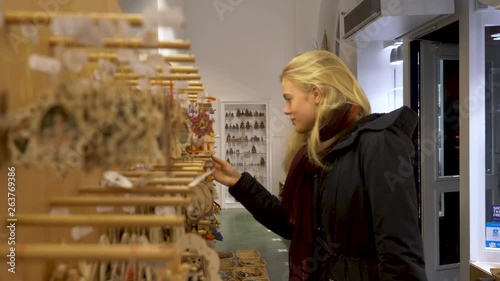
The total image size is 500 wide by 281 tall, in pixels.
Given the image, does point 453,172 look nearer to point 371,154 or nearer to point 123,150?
point 371,154

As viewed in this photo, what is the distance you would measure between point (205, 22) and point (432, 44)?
518cm

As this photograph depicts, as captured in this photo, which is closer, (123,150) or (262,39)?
(123,150)

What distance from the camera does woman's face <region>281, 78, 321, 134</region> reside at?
5.51ft

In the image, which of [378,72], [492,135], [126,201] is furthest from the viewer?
[378,72]

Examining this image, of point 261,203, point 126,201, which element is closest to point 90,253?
point 126,201

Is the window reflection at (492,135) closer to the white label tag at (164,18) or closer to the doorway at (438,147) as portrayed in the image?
the doorway at (438,147)

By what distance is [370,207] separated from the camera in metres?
1.52

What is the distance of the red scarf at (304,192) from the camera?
1.66 meters

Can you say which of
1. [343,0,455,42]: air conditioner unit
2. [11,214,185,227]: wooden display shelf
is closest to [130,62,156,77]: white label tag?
[11,214,185,227]: wooden display shelf

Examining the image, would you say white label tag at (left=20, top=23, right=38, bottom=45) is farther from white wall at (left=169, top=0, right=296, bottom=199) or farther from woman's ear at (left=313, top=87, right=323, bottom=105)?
white wall at (left=169, top=0, right=296, bottom=199)

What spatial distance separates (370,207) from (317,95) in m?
0.43

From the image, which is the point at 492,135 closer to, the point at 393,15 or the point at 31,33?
the point at 393,15

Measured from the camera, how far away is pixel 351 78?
1716 millimetres

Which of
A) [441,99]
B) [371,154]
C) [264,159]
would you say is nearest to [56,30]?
[371,154]
